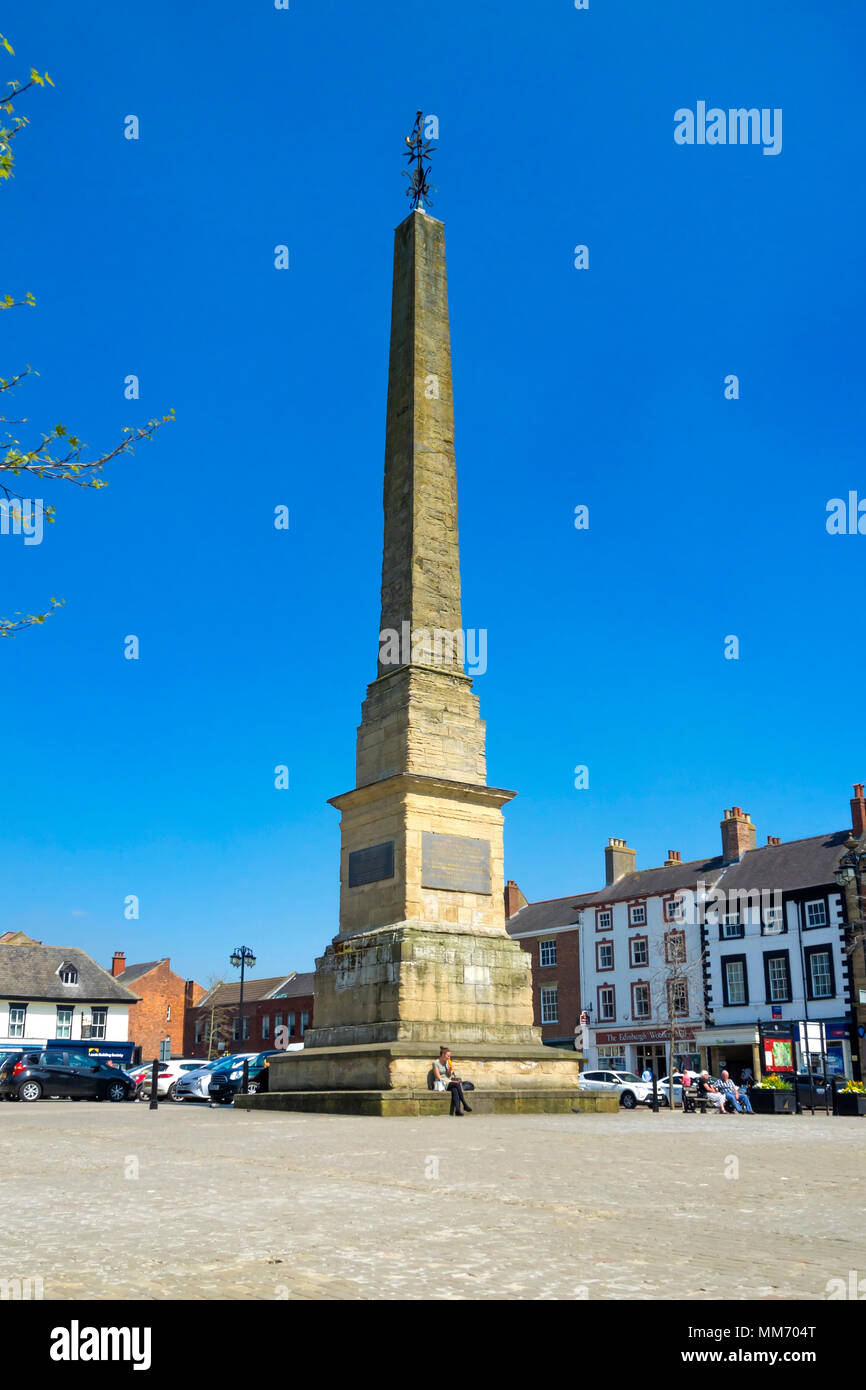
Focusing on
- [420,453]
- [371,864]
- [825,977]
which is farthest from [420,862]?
[825,977]

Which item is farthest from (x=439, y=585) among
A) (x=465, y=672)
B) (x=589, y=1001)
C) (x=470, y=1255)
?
(x=589, y=1001)

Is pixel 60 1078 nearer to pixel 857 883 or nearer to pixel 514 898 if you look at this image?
pixel 857 883

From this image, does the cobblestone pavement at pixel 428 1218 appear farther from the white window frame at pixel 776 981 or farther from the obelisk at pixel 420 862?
the white window frame at pixel 776 981

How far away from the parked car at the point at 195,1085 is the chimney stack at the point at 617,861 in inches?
1211

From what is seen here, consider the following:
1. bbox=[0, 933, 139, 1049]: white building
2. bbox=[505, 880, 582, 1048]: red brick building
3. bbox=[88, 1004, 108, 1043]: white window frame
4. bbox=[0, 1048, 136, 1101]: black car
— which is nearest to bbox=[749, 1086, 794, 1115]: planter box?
bbox=[0, 1048, 136, 1101]: black car

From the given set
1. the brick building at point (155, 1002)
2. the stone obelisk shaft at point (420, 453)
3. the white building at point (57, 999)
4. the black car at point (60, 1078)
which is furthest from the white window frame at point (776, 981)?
the brick building at point (155, 1002)

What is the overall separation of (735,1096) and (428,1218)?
23389 mm

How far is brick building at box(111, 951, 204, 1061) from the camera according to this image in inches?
3199

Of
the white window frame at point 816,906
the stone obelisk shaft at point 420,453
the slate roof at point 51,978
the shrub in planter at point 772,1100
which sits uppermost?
the stone obelisk shaft at point 420,453

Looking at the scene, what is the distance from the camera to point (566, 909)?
61938 mm

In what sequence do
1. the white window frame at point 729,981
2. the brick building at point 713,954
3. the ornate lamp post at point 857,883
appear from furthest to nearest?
the white window frame at point 729,981 < the brick building at point 713,954 < the ornate lamp post at point 857,883

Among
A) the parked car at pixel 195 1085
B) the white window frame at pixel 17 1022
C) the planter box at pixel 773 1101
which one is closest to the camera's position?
the planter box at pixel 773 1101

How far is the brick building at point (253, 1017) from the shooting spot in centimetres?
7969
